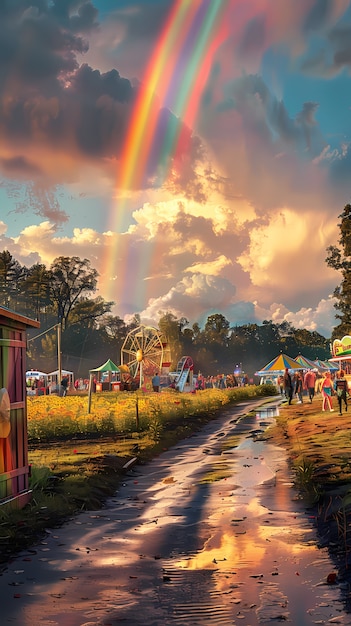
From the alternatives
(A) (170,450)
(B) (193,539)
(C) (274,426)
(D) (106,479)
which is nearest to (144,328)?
(C) (274,426)

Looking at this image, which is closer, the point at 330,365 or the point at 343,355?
the point at 343,355

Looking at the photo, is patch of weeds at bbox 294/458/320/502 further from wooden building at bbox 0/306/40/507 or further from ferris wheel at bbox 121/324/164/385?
ferris wheel at bbox 121/324/164/385

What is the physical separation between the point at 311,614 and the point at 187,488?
7.63m

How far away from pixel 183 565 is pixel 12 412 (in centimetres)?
420

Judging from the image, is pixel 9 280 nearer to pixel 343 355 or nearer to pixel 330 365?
pixel 330 365

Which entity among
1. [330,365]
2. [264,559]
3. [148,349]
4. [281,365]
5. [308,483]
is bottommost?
[264,559]

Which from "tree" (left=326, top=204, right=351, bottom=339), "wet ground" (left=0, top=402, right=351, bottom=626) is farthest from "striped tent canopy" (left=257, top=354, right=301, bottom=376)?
"wet ground" (left=0, top=402, right=351, bottom=626)

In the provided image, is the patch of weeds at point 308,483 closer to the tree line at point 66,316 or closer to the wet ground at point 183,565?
the wet ground at point 183,565

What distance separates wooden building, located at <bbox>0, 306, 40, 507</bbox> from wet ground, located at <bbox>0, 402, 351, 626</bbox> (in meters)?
1.07

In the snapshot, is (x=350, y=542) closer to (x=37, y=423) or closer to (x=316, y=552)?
(x=316, y=552)

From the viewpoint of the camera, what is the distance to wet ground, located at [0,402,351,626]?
6.75 m

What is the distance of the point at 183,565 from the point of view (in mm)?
8492

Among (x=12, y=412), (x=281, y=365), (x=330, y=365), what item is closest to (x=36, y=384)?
(x=281, y=365)

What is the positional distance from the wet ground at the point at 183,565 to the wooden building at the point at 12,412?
3.52ft
